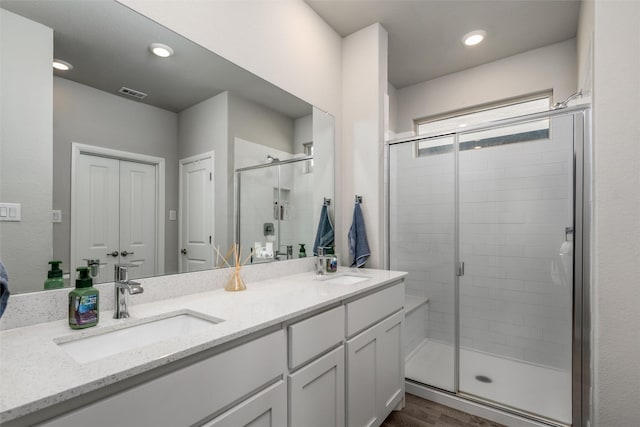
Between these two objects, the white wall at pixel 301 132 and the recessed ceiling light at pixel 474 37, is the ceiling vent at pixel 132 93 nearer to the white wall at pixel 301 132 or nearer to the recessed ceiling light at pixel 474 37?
the white wall at pixel 301 132

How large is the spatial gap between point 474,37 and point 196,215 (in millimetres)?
2611

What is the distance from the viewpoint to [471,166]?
7.63 ft

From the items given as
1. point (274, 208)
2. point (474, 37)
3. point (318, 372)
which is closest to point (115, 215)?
point (274, 208)

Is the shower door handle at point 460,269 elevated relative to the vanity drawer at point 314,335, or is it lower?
elevated

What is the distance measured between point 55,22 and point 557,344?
319cm

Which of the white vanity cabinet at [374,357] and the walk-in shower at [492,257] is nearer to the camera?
the white vanity cabinet at [374,357]

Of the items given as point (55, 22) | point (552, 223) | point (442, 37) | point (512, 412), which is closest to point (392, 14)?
point (442, 37)

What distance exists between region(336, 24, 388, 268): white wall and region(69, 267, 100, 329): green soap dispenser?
167cm

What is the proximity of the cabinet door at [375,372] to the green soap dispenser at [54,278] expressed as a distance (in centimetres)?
117

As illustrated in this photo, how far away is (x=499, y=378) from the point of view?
2.24m

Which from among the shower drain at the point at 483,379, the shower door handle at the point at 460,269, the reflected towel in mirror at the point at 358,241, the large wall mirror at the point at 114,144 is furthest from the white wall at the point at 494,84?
the shower drain at the point at 483,379

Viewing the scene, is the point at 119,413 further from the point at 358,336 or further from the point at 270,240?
the point at 270,240

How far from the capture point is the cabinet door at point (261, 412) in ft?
2.91

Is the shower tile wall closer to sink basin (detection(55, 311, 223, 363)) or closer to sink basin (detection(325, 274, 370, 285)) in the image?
sink basin (detection(325, 274, 370, 285))
